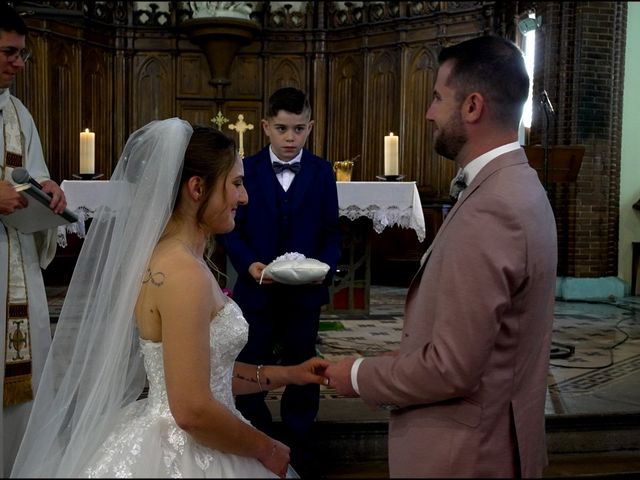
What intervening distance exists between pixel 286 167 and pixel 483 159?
180 centimetres

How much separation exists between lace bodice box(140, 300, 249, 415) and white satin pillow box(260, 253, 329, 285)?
0.99 metres

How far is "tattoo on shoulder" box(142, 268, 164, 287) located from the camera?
2012 millimetres

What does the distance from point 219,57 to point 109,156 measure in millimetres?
2233

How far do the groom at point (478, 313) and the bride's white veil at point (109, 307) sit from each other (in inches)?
27.0

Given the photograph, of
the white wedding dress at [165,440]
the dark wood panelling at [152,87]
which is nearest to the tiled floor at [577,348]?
the white wedding dress at [165,440]

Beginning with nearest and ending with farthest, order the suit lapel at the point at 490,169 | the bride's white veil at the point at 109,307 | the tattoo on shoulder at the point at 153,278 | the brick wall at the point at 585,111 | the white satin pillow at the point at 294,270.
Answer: the suit lapel at the point at 490,169
the tattoo on shoulder at the point at 153,278
the bride's white veil at the point at 109,307
the white satin pillow at the point at 294,270
the brick wall at the point at 585,111

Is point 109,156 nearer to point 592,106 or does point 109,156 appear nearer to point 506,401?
point 592,106

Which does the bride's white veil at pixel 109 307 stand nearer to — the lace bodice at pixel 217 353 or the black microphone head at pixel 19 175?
the lace bodice at pixel 217 353

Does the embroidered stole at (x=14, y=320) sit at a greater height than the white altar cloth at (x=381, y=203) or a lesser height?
lesser

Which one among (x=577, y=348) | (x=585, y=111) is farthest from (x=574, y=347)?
(x=585, y=111)

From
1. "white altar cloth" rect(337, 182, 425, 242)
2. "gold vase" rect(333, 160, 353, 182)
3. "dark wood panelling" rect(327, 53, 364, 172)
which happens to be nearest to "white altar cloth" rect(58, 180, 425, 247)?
"white altar cloth" rect(337, 182, 425, 242)

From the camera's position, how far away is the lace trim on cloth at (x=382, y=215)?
6.47 metres

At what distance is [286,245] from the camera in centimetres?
363

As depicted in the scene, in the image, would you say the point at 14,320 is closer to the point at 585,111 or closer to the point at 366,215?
the point at 366,215
